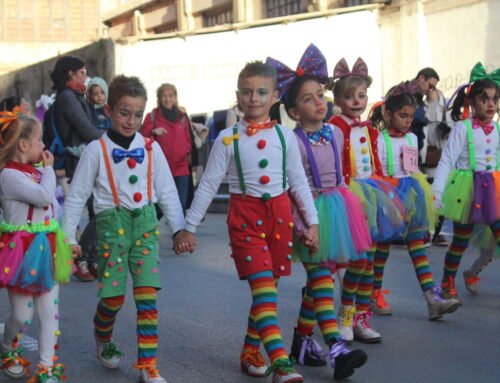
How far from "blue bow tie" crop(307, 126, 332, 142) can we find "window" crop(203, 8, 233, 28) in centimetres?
2791

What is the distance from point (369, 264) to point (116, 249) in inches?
78.8

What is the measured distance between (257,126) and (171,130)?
666 centimetres

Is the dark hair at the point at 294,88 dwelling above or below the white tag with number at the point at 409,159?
above

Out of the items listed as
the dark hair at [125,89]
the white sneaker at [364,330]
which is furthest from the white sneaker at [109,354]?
the white sneaker at [364,330]

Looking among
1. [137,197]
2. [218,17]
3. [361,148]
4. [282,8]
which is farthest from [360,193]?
[218,17]

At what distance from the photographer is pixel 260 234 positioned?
233 inches

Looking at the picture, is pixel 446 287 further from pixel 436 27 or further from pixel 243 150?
pixel 436 27

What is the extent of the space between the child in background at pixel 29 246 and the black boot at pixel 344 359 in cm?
158

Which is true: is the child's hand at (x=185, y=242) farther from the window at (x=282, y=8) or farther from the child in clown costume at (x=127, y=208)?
the window at (x=282, y=8)

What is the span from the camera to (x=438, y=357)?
6.60 metres

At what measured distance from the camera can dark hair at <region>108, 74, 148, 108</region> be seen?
6129 millimetres

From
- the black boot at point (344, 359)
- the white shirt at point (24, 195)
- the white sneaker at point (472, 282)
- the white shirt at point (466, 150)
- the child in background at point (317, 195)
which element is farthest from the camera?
the white sneaker at point (472, 282)

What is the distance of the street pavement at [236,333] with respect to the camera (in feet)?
20.4

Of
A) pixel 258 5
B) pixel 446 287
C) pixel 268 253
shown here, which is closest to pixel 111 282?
pixel 268 253
